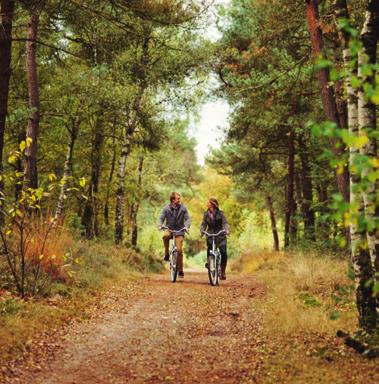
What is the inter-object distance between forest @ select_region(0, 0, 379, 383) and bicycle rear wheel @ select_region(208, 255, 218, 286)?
20 cm

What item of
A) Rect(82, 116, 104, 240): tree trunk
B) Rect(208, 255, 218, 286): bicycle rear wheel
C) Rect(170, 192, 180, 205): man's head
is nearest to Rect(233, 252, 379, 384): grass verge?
Rect(208, 255, 218, 286): bicycle rear wheel

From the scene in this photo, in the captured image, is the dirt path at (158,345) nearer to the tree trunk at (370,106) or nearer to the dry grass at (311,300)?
the dry grass at (311,300)

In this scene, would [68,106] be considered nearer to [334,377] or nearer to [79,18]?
[79,18]

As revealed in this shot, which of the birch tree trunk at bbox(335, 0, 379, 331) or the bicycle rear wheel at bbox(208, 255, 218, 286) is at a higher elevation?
the birch tree trunk at bbox(335, 0, 379, 331)

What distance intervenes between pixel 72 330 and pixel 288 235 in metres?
14.9

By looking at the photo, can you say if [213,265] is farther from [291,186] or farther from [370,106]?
[291,186]

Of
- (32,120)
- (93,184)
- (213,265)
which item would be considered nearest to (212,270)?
(213,265)

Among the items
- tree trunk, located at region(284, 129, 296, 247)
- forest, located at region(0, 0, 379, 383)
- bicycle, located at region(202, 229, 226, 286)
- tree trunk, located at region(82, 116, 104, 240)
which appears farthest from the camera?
tree trunk, located at region(82, 116, 104, 240)

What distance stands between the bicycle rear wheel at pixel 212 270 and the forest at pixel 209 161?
202 mm

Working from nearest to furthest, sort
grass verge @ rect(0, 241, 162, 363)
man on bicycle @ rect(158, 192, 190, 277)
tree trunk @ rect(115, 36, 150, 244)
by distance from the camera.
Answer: grass verge @ rect(0, 241, 162, 363), man on bicycle @ rect(158, 192, 190, 277), tree trunk @ rect(115, 36, 150, 244)

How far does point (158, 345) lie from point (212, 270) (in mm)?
5516

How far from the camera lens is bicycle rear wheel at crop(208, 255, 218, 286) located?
1123cm

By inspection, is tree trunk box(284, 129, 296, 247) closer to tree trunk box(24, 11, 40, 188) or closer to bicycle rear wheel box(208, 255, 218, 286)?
bicycle rear wheel box(208, 255, 218, 286)

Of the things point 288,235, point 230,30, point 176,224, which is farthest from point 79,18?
point 288,235
